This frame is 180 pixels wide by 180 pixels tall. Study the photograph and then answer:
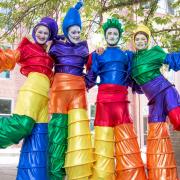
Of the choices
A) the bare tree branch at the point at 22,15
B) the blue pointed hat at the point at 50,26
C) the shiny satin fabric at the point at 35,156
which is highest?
the bare tree branch at the point at 22,15

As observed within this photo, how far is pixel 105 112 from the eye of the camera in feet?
11.5

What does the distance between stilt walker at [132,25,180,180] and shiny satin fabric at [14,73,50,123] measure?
92 cm

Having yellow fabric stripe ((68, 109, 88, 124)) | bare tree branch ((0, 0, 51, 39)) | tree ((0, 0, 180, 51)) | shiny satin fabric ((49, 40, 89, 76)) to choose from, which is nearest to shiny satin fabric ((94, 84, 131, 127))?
yellow fabric stripe ((68, 109, 88, 124))

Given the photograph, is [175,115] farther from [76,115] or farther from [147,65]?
[76,115]

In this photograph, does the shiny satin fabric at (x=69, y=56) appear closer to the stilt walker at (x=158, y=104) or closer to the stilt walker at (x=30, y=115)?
the stilt walker at (x=30, y=115)

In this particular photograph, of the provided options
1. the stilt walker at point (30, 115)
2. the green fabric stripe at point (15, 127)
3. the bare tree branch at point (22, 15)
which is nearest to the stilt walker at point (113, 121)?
the stilt walker at point (30, 115)

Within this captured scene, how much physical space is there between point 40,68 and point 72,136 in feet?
2.45

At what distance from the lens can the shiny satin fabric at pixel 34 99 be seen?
11.2 feet

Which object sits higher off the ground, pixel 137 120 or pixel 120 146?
pixel 137 120

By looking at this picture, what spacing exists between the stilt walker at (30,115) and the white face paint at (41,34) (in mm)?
76

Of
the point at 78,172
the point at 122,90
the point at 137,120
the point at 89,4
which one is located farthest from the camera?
the point at 137,120

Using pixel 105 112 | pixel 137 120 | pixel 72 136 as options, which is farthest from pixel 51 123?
pixel 137 120

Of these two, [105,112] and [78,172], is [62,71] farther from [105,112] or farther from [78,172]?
[78,172]

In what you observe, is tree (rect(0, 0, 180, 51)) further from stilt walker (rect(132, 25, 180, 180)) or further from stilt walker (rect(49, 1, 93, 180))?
stilt walker (rect(132, 25, 180, 180))
